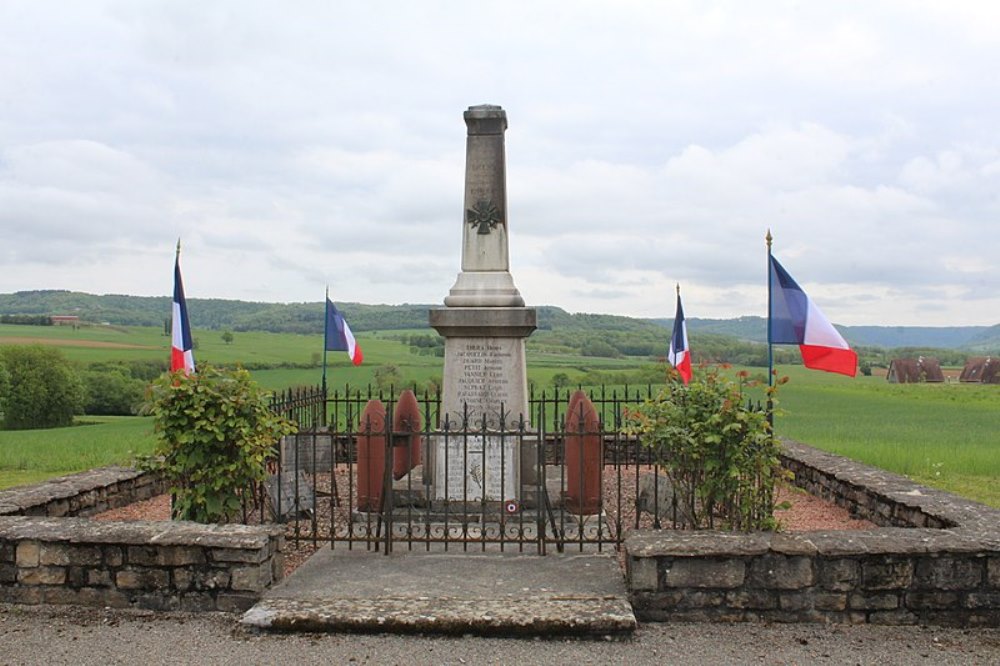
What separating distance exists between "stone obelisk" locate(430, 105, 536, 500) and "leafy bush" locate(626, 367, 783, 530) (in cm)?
235

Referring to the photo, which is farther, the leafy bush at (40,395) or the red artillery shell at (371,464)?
the leafy bush at (40,395)

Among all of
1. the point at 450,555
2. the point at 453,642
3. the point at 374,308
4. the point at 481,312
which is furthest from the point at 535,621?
the point at 374,308

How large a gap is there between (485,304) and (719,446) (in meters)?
Answer: 3.27

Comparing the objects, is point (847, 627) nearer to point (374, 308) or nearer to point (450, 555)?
point (450, 555)

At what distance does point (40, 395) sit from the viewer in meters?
27.1

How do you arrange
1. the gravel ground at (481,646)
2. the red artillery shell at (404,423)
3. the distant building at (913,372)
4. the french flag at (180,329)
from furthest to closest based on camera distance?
the distant building at (913,372) < the red artillery shell at (404,423) < the french flag at (180,329) < the gravel ground at (481,646)

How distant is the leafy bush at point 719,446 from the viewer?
5.87 metres

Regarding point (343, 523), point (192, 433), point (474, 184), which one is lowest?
point (343, 523)

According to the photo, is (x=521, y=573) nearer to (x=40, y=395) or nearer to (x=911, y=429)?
(x=911, y=429)

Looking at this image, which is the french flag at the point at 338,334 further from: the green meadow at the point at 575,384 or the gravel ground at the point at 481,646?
the gravel ground at the point at 481,646

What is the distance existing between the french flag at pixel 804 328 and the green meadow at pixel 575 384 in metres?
0.58

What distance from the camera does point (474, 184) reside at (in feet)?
27.7

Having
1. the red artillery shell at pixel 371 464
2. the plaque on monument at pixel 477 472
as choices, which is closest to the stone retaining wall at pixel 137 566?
the red artillery shell at pixel 371 464

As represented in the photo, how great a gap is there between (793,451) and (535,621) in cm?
714
